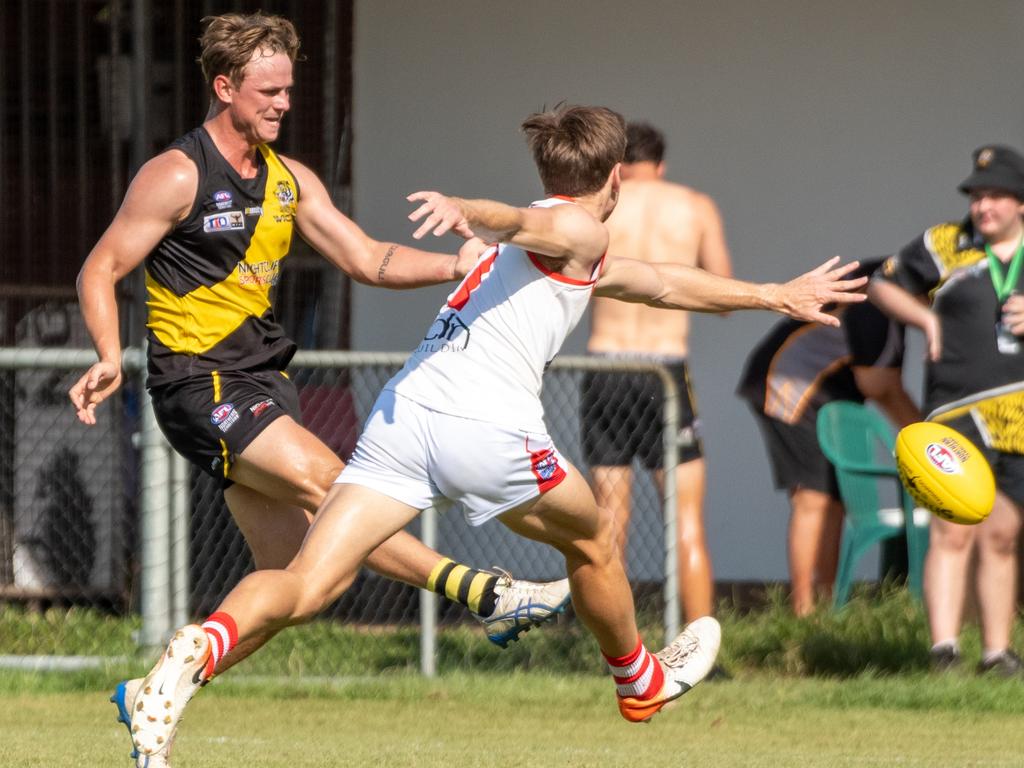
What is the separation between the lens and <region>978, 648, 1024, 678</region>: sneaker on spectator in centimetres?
743

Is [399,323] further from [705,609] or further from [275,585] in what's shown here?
[275,585]

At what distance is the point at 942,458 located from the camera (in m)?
6.75

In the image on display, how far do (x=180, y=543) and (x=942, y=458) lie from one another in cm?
309

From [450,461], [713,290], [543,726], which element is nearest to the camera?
[450,461]

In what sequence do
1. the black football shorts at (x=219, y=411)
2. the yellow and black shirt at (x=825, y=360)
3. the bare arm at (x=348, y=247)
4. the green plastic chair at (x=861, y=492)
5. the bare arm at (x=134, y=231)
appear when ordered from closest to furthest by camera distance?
1. the bare arm at (x=134, y=231)
2. the black football shorts at (x=219, y=411)
3. the bare arm at (x=348, y=247)
4. the green plastic chair at (x=861, y=492)
5. the yellow and black shirt at (x=825, y=360)

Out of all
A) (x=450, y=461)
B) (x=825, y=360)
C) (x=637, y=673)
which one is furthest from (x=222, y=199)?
(x=825, y=360)

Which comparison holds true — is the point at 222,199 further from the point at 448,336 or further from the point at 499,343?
the point at 499,343

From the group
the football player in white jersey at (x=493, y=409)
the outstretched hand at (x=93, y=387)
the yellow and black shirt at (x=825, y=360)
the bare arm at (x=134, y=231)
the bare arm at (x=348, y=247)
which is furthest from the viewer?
the yellow and black shirt at (x=825, y=360)

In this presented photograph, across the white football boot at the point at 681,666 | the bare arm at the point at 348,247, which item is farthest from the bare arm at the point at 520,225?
the white football boot at the point at 681,666

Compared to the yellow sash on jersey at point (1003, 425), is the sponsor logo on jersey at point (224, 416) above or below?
above

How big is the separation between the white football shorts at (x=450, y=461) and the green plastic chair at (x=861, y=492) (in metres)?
4.18

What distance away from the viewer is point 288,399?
586 cm

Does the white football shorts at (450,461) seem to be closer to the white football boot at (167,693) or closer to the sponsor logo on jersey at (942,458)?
the white football boot at (167,693)

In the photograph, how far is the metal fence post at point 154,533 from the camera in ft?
24.9
